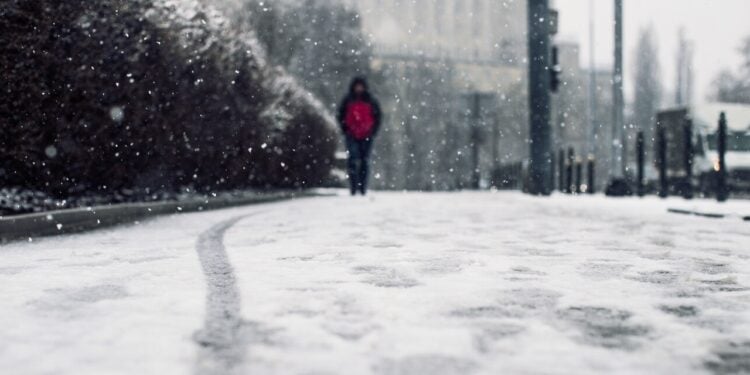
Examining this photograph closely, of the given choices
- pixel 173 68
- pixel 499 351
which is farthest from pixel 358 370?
pixel 173 68

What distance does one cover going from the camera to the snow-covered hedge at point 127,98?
8477mm

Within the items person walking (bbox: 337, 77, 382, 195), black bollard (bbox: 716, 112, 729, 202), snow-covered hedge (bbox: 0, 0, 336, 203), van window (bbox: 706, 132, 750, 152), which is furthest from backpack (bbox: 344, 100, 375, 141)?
van window (bbox: 706, 132, 750, 152)

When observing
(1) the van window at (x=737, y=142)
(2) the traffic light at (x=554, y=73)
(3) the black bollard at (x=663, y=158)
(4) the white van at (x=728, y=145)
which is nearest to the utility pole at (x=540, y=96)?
(2) the traffic light at (x=554, y=73)

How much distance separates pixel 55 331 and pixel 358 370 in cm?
136

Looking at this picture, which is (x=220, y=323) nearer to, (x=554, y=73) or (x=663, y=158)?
(x=663, y=158)

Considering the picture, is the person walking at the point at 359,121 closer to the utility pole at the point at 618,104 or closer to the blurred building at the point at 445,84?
the utility pole at the point at 618,104

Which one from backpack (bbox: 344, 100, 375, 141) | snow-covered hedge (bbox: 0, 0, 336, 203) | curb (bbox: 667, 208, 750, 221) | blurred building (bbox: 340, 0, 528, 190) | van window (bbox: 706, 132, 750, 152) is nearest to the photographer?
snow-covered hedge (bbox: 0, 0, 336, 203)

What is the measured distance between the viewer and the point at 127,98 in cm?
1002

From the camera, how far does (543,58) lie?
671 inches

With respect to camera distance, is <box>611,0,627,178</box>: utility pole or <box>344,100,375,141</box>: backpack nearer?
<box>344,100,375,141</box>: backpack

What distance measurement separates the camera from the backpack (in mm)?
14875

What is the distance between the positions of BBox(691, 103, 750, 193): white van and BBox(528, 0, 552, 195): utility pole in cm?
909

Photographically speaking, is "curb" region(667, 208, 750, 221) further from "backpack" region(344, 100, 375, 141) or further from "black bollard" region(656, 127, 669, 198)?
"backpack" region(344, 100, 375, 141)

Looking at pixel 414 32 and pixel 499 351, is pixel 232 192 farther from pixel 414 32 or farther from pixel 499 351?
pixel 414 32
